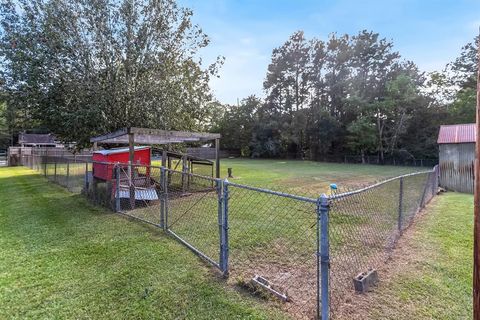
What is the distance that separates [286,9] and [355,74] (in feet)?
96.5

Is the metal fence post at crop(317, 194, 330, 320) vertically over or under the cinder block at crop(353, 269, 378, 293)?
over

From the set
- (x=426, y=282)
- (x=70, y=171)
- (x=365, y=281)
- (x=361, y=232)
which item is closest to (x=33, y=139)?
(x=70, y=171)

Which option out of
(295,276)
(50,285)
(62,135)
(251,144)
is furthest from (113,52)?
(251,144)

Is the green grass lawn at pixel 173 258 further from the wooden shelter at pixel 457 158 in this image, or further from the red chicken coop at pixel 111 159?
the wooden shelter at pixel 457 158

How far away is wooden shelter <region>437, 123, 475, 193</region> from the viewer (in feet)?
39.5

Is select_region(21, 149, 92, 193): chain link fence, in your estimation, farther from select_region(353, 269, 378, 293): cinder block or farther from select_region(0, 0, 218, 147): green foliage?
select_region(353, 269, 378, 293): cinder block

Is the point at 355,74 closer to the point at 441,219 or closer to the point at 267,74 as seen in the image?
the point at 267,74

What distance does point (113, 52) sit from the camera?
11.5 m

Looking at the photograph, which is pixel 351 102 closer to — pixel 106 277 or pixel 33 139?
pixel 106 277

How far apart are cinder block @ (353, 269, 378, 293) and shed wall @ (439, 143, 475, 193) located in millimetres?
11648

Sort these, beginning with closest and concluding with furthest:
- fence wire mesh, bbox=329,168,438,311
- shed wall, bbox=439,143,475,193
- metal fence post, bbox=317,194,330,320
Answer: metal fence post, bbox=317,194,330,320 → fence wire mesh, bbox=329,168,438,311 → shed wall, bbox=439,143,475,193

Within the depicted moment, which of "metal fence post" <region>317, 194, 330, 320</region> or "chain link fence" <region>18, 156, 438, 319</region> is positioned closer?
"metal fence post" <region>317, 194, 330, 320</region>

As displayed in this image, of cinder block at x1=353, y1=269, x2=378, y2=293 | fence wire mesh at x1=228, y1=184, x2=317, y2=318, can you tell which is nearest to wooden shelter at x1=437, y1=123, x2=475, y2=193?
fence wire mesh at x1=228, y1=184, x2=317, y2=318

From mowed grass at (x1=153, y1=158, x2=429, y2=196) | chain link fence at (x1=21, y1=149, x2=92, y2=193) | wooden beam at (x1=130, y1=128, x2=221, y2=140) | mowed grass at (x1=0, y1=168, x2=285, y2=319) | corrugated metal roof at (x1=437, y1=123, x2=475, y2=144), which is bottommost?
mowed grass at (x1=0, y1=168, x2=285, y2=319)
